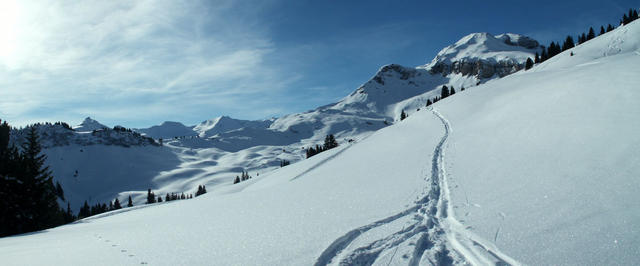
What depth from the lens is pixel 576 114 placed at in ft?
47.2

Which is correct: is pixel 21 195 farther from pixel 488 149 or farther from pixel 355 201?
pixel 488 149

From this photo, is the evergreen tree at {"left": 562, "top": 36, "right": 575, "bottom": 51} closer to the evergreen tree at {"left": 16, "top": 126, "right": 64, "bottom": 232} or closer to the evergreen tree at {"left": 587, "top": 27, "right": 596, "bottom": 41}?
the evergreen tree at {"left": 587, "top": 27, "right": 596, "bottom": 41}

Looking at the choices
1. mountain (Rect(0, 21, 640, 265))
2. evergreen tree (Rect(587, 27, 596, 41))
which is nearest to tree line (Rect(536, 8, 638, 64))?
evergreen tree (Rect(587, 27, 596, 41))

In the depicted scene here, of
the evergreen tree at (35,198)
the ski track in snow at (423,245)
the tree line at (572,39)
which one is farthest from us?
the tree line at (572,39)

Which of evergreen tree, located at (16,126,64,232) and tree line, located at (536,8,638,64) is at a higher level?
tree line, located at (536,8,638,64)

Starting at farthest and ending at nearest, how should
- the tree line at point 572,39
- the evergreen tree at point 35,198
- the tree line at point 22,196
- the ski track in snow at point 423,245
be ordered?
the tree line at point 572,39
the evergreen tree at point 35,198
the tree line at point 22,196
the ski track in snow at point 423,245

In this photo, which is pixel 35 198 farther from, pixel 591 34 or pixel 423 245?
pixel 591 34

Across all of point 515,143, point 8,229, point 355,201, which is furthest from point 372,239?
point 8,229

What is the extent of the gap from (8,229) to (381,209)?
27894 mm

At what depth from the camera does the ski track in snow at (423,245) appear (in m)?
5.50

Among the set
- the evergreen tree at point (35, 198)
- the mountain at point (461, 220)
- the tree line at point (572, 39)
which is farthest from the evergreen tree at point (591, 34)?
the evergreen tree at point (35, 198)

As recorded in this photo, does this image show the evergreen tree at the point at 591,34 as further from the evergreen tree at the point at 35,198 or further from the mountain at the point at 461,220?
the evergreen tree at the point at 35,198

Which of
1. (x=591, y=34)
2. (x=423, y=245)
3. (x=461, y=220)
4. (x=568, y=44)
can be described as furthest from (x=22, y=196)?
(x=591, y=34)

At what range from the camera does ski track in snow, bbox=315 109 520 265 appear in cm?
550
